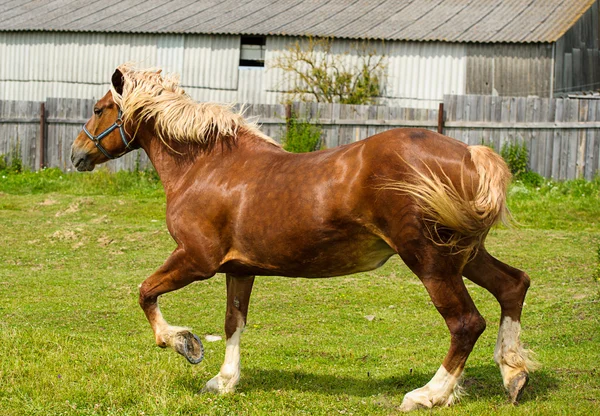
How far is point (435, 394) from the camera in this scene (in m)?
5.90

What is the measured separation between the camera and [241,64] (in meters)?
29.3

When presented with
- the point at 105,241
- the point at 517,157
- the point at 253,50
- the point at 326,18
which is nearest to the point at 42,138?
the point at 105,241

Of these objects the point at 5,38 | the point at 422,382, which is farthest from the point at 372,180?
the point at 5,38

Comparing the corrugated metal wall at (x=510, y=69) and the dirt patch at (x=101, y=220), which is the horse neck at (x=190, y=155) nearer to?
the dirt patch at (x=101, y=220)

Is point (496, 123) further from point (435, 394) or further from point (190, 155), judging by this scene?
point (435, 394)

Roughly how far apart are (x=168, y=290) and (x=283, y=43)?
2252 cm

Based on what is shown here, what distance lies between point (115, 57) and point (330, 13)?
774 centimetres

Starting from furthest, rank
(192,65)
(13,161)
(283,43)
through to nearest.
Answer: (192,65), (283,43), (13,161)

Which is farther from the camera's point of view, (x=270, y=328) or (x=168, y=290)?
(x=270, y=328)

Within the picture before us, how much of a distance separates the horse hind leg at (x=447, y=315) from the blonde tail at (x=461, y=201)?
6.2 inches

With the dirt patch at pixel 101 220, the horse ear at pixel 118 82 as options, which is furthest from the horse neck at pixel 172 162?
the dirt patch at pixel 101 220

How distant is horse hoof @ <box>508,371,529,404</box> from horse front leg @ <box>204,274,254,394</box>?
6.86ft

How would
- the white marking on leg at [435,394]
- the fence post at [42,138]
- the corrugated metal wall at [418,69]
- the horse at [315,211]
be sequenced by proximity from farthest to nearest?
the corrugated metal wall at [418,69] < the fence post at [42,138] < the white marking on leg at [435,394] < the horse at [315,211]

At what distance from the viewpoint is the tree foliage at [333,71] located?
88.3 feet
